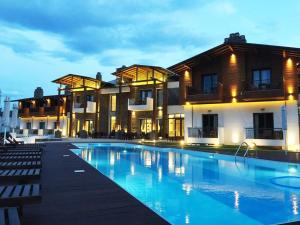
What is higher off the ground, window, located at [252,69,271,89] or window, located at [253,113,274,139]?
window, located at [252,69,271,89]

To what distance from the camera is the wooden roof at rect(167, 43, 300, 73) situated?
18266mm

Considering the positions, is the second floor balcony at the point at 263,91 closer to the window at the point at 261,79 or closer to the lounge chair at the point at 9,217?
the window at the point at 261,79

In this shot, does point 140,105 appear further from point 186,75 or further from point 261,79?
point 261,79

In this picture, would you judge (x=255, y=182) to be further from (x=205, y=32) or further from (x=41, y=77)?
(x=41, y=77)

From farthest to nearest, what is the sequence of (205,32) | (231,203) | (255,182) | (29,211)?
1. (205,32)
2. (255,182)
3. (231,203)
4. (29,211)

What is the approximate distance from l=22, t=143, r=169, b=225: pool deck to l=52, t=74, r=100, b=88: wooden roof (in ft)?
91.8

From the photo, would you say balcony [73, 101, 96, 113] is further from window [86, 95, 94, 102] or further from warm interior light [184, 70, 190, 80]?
warm interior light [184, 70, 190, 80]

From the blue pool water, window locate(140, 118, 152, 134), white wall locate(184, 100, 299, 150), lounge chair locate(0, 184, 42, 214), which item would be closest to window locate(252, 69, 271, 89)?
white wall locate(184, 100, 299, 150)

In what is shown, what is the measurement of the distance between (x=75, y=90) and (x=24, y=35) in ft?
262

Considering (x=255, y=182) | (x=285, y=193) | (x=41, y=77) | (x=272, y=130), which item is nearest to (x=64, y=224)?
(x=285, y=193)

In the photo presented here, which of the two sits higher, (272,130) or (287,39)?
(287,39)

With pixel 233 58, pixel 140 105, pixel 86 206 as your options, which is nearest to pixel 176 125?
pixel 140 105

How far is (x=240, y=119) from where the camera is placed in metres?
20.1

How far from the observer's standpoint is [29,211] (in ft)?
13.6
